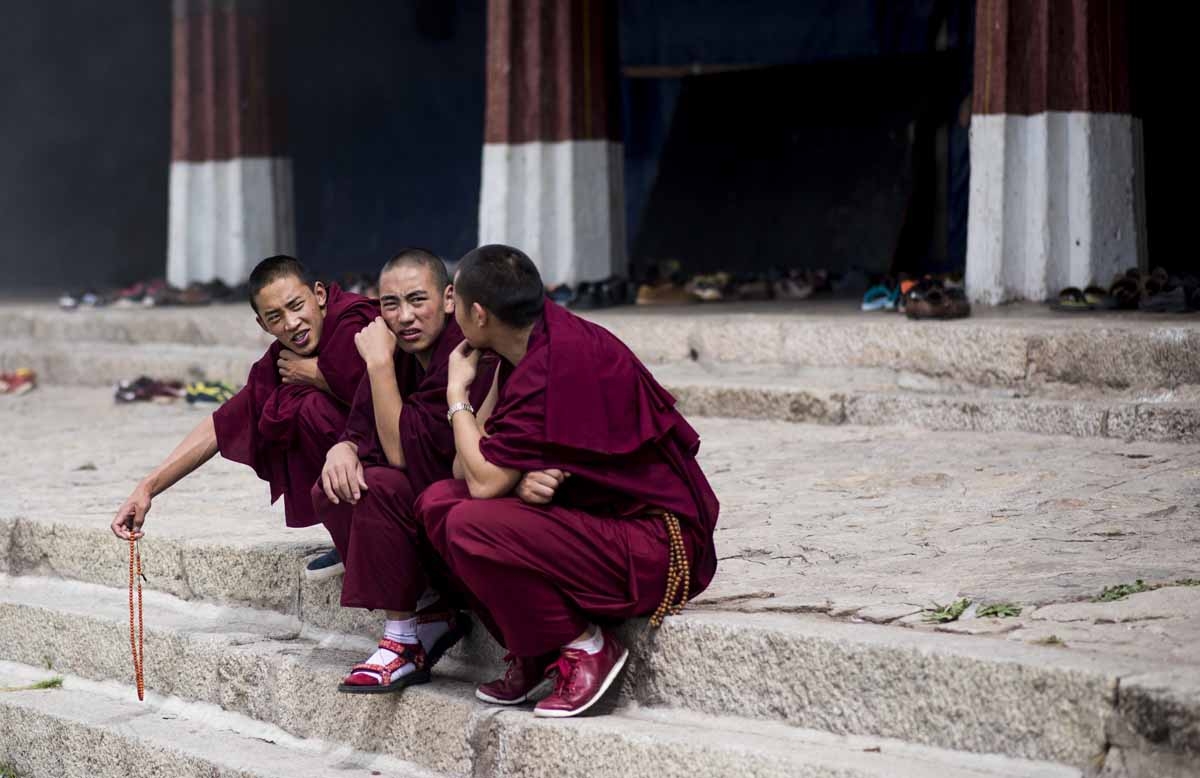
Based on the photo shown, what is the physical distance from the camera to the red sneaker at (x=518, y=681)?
322 centimetres

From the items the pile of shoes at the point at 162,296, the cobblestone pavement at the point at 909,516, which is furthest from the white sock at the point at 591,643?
the pile of shoes at the point at 162,296

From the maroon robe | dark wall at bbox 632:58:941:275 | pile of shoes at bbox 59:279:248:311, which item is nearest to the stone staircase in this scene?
the maroon robe

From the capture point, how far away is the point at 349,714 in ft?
11.4

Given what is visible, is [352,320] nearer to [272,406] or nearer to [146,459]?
[272,406]

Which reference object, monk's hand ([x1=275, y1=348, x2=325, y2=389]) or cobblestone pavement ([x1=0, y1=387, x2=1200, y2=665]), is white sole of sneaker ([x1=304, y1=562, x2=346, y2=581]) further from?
monk's hand ([x1=275, y1=348, x2=325, y2=389])

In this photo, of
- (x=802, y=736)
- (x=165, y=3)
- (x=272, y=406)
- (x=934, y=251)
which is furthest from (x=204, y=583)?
(x=165, y=3)

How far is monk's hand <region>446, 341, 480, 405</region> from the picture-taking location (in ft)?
10.6

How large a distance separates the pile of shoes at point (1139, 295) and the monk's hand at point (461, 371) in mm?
3367

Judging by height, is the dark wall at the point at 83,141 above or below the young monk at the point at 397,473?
above

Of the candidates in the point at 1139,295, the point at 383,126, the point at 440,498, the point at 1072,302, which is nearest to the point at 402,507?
the point at 440,498

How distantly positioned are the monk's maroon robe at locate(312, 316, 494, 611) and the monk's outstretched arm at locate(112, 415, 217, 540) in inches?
18.8

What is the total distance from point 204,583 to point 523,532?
4.95 feet

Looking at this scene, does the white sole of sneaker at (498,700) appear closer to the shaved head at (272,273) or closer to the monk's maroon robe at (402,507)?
the monk's maroon robe at (402,507)

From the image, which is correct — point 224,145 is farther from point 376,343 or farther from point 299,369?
point 376,343
